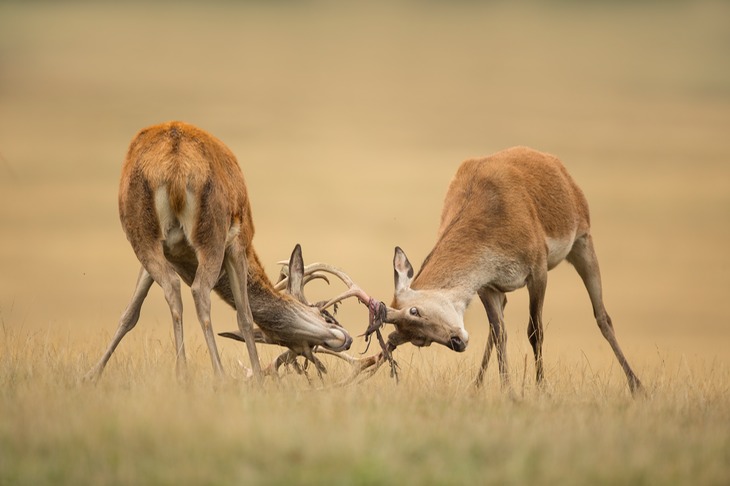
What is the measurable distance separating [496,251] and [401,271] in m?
1.19

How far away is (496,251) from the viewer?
11.2m

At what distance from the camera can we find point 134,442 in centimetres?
747

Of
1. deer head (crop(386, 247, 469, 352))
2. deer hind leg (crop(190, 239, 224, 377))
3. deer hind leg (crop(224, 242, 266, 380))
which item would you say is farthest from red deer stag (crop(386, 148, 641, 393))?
deer hind leg (crop(190, 239, 224, 377))

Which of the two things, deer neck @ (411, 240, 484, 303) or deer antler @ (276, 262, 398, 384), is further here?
deer neck @ (411, 240, 484, 303)

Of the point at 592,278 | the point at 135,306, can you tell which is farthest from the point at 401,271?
the point at 592,278

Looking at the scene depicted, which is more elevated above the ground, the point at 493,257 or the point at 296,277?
the point at 493,257

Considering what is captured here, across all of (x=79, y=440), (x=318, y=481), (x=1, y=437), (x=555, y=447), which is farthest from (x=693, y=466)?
(x=1, y=437)

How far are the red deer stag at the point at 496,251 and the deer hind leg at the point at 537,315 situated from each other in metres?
0.01

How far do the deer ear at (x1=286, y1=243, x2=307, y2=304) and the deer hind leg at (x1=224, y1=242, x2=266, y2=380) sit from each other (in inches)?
23.8

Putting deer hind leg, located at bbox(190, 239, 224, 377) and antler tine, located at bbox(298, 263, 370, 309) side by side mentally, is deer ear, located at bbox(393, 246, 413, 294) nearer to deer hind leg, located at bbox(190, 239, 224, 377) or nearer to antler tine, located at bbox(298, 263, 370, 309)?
antler tine, located at bbox(298, 263, 370, 309)

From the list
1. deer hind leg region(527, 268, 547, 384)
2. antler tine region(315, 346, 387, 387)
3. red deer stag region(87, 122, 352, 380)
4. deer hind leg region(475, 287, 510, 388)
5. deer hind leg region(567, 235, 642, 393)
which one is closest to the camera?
red deer stag region(87, 122, 352, 380)

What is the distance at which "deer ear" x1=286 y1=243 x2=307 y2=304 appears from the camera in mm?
11242

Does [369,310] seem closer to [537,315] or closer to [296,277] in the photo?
[296,277]

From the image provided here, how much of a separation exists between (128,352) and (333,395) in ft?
11.8
